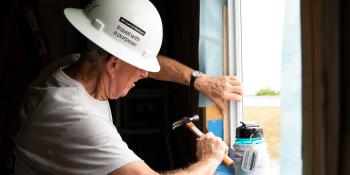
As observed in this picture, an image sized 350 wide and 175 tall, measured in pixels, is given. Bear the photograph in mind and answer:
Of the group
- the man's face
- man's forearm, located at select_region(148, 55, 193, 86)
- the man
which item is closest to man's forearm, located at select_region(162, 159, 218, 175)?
the man

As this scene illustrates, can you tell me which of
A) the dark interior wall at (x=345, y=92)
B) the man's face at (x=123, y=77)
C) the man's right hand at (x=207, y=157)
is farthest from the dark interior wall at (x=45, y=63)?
the dark interior wall at (x=345, y=92)

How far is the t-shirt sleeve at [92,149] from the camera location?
1.08 meters

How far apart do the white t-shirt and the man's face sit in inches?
4.5

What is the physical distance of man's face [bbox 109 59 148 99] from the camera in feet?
4.19

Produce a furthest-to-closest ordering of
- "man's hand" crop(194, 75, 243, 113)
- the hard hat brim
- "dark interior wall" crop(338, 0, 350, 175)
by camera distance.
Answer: "man's hand" crop(194, 75, 243, 113), the hard hat brim, "dark interior wall" crop(338, 0, 350, 175)

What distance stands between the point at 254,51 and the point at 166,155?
1.17 metres

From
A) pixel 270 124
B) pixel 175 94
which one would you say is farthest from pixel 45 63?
pixel 270 124

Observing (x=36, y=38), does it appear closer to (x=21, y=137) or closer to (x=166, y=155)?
(x=166, y=155)

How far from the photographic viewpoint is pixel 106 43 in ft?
3.96

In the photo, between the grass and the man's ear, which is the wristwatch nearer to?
the grass

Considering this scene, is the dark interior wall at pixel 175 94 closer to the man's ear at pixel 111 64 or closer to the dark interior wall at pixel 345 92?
the man's ear at pixel 111 64

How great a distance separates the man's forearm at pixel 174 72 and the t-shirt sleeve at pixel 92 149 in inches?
25.1

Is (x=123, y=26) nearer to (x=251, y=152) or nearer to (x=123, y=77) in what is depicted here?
(x=123, y=77)

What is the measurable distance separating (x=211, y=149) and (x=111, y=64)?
486mm
